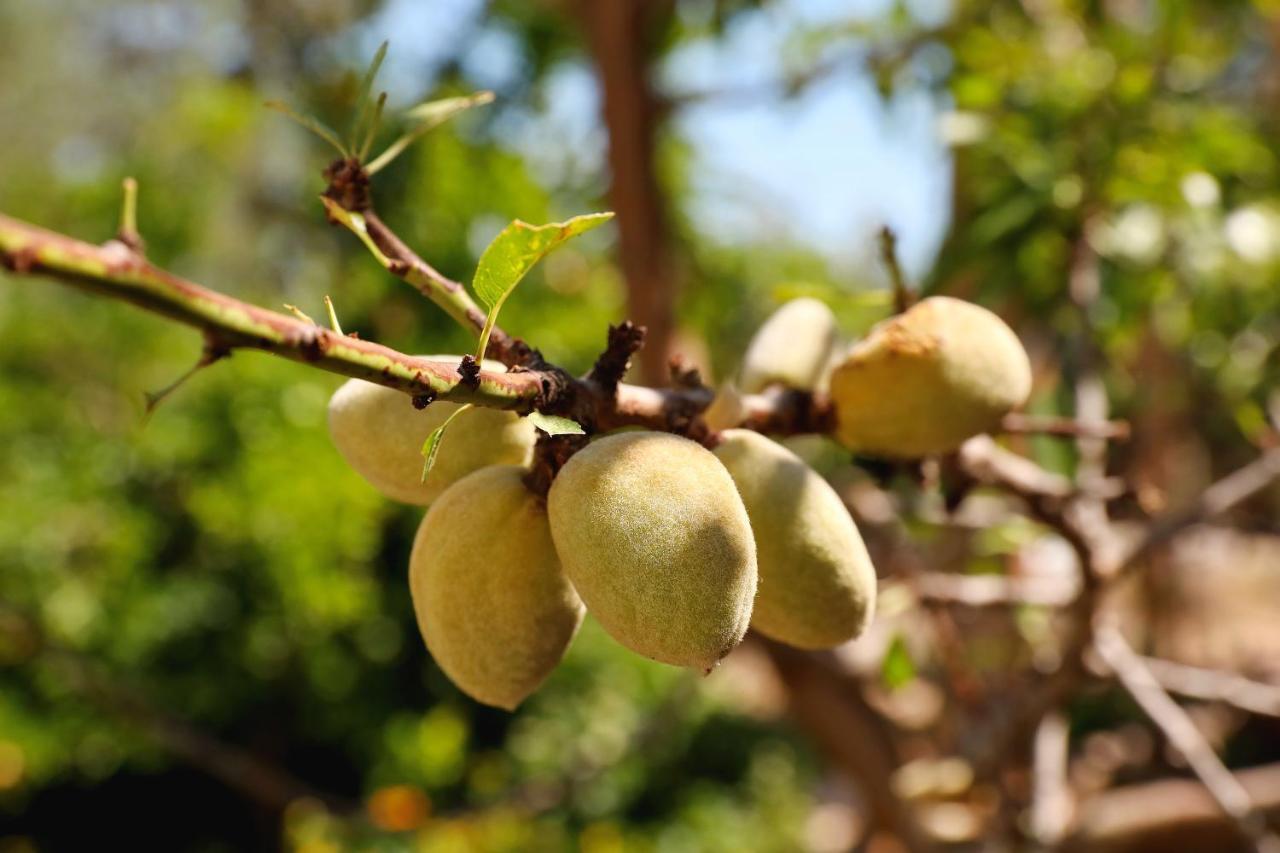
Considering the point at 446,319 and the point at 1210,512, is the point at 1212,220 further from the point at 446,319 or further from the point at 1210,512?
the point at 446,319

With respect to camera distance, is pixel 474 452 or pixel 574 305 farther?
pixel 574 305

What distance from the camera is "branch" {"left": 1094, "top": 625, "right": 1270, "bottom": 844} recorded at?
4.32 ft

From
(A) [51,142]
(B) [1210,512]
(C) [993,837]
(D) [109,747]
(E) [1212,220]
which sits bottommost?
(C) [993,837]

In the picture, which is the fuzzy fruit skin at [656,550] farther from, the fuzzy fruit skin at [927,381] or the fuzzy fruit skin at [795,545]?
the fuzzy fruit skin at [927,381]

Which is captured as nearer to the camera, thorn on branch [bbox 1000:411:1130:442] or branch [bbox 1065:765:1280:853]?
thorn on branch [bbox 1000:411:1130:442]

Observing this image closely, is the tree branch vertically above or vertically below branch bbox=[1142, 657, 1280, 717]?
above

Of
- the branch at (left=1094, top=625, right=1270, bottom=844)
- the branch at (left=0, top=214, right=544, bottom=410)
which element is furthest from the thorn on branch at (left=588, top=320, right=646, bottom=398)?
the branch at (left=1094, top=625, right=1270, bottom=844)

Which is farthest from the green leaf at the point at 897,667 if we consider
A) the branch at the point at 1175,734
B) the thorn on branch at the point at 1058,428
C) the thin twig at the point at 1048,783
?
the thorn on branch at the point at 1058,428

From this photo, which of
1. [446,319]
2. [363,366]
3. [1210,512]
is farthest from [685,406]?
[446,319]

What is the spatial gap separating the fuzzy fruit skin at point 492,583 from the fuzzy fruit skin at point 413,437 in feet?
0.14

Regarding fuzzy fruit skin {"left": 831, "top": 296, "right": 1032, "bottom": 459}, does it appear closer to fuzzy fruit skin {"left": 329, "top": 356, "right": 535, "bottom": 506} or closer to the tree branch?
fuzzy fruit skin {"left": 329, "top": 356, "right": 535, "bottom": 506}

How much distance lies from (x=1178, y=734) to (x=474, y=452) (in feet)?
3.69

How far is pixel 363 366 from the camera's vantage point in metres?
0.48

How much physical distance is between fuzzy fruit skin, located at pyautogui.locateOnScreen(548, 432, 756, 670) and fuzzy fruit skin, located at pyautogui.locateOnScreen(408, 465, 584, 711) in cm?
6
